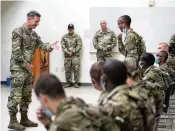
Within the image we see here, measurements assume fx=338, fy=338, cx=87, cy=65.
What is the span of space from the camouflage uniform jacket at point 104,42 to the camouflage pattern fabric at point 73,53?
1.71 ft

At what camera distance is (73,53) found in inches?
357

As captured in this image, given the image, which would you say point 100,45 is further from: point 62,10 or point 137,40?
point 137,40

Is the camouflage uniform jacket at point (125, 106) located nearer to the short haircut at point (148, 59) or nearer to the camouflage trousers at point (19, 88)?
the short haircut at point (148, 59)

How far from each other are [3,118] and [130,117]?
3.92m

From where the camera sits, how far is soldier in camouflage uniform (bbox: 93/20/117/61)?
8.77 m

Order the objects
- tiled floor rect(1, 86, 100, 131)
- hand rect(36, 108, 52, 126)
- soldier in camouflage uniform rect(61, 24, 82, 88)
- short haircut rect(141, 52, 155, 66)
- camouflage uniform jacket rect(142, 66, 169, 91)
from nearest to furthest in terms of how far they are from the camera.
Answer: hand rect(36, 108, 52, 126) → camouflage uniform jacket rect(142, 66, 169, 91) → short haircut rect(141, 52, 155, 66) → tiled floor rect(1, 86, 100, 131) → soldier in camouflage uniform rect(61, 24, 82, 88)

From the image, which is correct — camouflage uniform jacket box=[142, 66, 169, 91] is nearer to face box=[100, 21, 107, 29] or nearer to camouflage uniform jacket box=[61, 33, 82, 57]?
face box=[100, 21, 107, 29]

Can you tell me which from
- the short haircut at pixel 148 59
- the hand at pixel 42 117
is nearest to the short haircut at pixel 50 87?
the hand at pixel 42 117

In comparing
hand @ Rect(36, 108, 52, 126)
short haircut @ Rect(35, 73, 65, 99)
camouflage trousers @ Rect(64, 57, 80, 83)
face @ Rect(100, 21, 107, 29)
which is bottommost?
camouflage trousers @ Rect(64, 57, 80, 83)

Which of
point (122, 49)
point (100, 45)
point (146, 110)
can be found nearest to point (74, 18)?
point (100, 45)

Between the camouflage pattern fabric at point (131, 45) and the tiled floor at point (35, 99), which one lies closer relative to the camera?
the camouflage pattern fabric at point (131, 45)

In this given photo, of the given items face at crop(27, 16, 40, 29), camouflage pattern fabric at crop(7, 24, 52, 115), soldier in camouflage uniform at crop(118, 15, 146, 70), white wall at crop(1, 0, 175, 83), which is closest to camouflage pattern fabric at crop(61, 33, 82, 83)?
white wall at crop(1, 0, 175, 83)

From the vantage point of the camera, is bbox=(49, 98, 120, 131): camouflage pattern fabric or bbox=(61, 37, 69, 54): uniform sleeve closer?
bbox=(49, 98, 120, 131): camouflage pattern fabric

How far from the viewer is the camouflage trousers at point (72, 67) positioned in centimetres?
916
